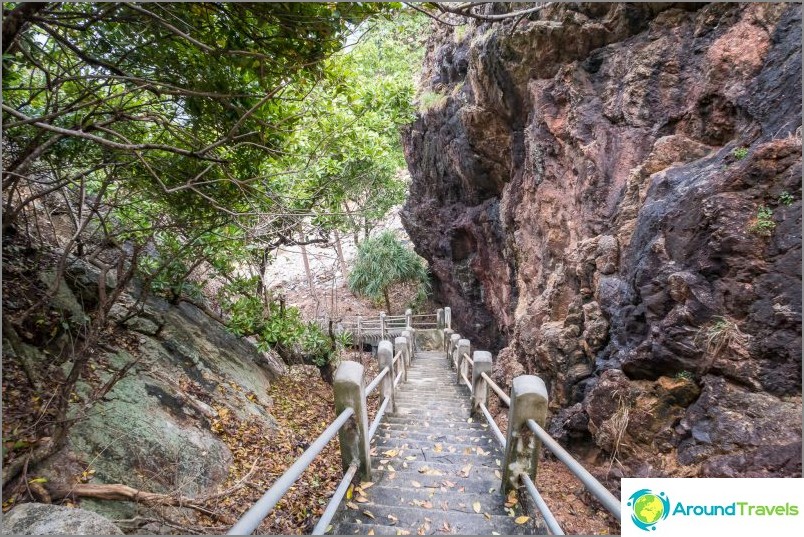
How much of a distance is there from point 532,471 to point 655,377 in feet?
7.98

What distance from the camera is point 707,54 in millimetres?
5145

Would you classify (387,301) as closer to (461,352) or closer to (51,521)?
(461,352)

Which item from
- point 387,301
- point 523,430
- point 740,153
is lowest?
point 523,430

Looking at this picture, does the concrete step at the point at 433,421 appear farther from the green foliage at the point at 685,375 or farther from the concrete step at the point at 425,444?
the green foliage at the point at 685,375

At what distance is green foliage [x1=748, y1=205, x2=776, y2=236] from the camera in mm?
3814

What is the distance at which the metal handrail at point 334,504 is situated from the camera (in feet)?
7.70

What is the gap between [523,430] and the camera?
3357mm

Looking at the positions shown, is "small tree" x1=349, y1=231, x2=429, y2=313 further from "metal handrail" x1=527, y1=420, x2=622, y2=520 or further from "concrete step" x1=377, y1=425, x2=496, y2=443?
"metal handrail" x1=527, y1=420, x2=622, y2=520

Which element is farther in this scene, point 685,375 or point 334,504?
point 685,375

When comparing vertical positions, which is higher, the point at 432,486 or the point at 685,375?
the point at 685,375

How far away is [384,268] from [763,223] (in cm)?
1692

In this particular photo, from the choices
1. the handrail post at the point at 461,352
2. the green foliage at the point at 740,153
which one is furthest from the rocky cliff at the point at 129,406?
the green foliage at the point at 740,153

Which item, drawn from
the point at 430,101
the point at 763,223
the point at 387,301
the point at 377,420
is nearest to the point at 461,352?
the point at 377,420

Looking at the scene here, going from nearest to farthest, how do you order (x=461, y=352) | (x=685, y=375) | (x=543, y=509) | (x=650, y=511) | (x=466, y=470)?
(x=650, y=511), (x=543, y=509), (x=466, y=470), (x=685, y=375), (x=461, y=352)
